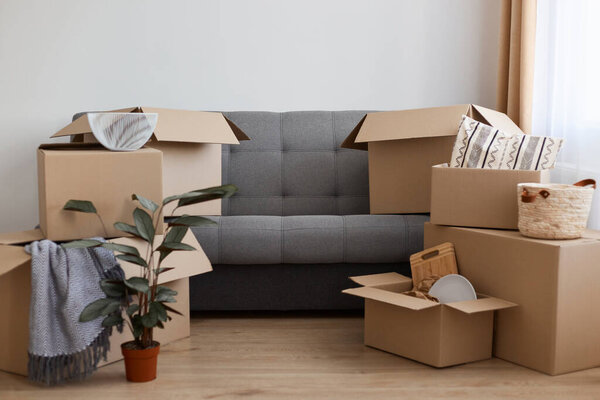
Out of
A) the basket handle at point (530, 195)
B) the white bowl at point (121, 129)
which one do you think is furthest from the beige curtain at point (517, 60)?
the white bowl at point (121, 129)

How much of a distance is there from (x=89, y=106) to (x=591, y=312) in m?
2.31

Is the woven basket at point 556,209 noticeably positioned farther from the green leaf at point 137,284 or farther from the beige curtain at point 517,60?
the green leaf at point 137,284

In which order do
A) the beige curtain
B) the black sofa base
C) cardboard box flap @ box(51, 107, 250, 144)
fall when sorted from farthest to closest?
the beige curtain → the black sofa base → cardboard box flap @ box(51, 107, 250, 144)

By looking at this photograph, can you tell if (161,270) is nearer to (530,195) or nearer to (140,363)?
(140,363)

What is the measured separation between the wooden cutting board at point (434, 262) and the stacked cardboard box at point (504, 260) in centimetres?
3

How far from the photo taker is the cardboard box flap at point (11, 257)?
162 centimetres

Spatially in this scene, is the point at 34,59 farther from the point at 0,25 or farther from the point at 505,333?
the point at 505,333

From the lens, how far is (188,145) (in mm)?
2334

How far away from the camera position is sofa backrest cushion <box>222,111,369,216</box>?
→ 2.68m

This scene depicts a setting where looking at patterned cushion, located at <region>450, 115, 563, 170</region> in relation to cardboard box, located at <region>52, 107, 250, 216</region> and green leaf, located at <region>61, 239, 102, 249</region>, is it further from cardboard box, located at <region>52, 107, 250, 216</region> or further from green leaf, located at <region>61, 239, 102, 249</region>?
green leaf, located at <region>61, 239, 102, 249</region>

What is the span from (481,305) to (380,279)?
39 cm

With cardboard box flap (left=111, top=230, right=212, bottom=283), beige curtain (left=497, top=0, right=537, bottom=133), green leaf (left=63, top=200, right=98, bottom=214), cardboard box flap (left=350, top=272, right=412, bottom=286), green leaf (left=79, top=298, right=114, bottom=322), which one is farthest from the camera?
beige curtain (left=497, top=0, right=537, bottom=133)

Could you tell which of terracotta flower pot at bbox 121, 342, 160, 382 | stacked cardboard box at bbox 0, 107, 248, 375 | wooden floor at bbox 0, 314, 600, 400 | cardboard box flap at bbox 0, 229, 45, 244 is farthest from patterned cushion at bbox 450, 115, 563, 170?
cardboard box flap at bbox 0, 229, 45, 244

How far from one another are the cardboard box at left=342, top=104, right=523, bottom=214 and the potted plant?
85cm
